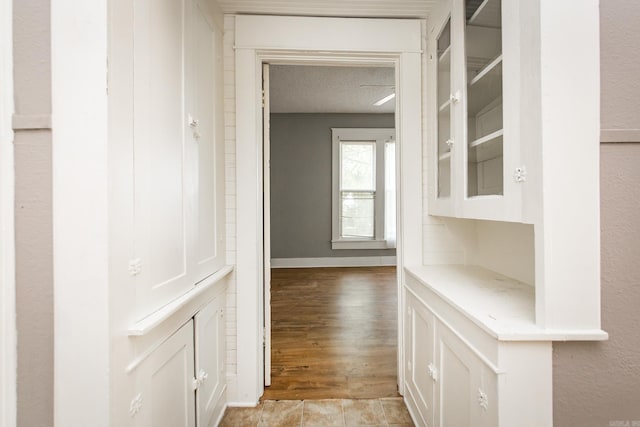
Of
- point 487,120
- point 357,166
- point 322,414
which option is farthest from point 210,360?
point 357,166

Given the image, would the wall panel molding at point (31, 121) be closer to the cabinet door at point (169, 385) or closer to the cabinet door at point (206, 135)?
the cabinet door at point (206, 135)

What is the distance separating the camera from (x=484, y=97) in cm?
137

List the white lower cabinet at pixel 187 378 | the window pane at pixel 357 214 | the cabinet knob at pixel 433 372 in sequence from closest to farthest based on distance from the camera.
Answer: the white lower cabinet at pixel 187 378 → the cabinet knob at pixel 433 372 → the window pane at pixel 357 214

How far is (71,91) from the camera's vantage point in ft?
2.94

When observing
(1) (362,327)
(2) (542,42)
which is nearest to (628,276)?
(2) (542,42)

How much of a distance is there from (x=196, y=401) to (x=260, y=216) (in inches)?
41.2

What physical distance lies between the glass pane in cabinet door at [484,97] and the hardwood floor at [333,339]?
1.55m

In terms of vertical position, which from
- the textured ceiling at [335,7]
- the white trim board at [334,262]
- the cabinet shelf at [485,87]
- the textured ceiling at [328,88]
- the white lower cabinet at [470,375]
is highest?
the textured ceiling at [328,88]

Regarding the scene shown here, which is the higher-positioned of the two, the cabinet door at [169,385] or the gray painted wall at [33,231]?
the gray painted wall at [33,231]

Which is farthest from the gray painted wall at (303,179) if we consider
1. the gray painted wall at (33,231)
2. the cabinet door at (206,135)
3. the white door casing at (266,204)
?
the gray painted wall at (33,231)

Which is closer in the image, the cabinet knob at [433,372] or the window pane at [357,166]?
the cabinet knob at [433,372]

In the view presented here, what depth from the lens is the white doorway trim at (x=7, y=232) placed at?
0.93 meters

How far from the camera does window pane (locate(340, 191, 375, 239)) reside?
6117mm

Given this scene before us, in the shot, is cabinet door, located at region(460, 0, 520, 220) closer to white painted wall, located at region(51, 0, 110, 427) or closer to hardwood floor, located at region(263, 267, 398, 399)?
white painted wall, located at region(51, 0, 110, 427)
